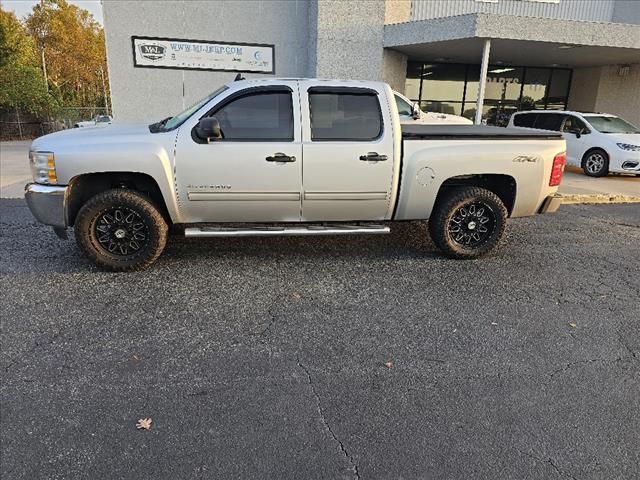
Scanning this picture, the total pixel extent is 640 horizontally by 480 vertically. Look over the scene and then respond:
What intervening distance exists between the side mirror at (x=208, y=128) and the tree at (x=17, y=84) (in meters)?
28.0

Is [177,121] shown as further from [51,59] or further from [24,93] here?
[51,59]

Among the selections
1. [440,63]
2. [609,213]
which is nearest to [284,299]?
[609,213]

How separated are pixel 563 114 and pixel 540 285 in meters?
10.2

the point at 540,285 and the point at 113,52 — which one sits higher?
the point at 113,52

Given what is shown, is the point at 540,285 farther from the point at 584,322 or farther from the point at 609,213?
the point at 609,213

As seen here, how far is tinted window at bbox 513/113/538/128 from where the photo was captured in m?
13.9

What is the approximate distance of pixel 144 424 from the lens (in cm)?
274

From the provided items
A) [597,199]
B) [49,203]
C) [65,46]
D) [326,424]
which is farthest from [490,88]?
[65,46]

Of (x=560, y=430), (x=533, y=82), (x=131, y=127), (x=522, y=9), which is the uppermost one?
(x=522, y=9)

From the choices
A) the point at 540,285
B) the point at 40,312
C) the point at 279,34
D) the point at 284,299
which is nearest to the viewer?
the point at 40,312

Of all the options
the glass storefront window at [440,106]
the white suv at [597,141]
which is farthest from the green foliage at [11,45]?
the white suv at [597,141]

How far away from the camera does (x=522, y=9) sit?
16.4m

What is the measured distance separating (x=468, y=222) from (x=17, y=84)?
29958 mm

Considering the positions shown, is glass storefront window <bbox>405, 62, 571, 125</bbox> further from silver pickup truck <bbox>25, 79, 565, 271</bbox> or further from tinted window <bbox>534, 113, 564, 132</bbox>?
silver pickup truck <bbox>25, 79, 565, 271</bbox>
